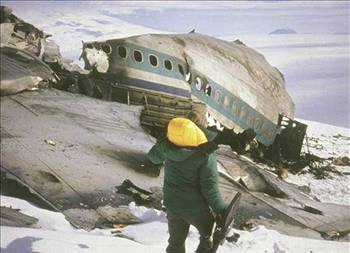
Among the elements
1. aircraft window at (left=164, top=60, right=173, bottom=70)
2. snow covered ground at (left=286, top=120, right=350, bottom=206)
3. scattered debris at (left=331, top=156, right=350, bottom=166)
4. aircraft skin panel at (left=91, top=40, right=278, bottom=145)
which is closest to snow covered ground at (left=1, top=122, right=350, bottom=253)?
snow covered ground at (left=286, top=120, right=350, bottom=206)

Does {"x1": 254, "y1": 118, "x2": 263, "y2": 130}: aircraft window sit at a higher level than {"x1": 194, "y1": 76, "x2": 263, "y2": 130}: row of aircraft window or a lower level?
lower

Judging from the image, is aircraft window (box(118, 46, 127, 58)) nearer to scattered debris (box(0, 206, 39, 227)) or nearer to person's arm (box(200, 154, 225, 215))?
scattered debris (box(0, 206, 39, 227))

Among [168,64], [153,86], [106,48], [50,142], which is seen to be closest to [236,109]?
[168,64]

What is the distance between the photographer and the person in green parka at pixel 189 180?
2865 millimetres

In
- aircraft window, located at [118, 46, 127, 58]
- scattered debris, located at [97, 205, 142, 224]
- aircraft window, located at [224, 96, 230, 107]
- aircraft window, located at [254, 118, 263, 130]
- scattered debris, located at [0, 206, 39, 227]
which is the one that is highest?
aircraft window, located at [118, 46, 127, 58]

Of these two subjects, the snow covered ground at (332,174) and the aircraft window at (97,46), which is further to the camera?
the aircraft window at (97,46)

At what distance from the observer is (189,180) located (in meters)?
2.99

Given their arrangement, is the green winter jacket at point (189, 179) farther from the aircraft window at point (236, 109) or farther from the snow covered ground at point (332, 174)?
the aircraft window at point (236, 109)

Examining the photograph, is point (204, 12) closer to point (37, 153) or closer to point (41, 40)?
point (41, 40)

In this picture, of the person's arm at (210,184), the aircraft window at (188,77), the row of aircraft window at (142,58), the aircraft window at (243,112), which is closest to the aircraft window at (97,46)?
the row of aircraft window at (142,58)

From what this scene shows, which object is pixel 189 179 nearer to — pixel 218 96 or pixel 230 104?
pixel 218 96

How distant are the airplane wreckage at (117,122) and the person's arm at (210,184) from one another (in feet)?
4.29

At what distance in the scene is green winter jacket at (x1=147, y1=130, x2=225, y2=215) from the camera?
2.90m

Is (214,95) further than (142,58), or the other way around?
(214,95)
